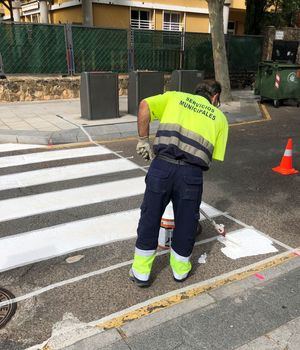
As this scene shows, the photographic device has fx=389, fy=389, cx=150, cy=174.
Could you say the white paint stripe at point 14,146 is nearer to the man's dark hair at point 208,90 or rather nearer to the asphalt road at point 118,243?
the asphalt road at point 118,243

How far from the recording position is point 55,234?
455cm

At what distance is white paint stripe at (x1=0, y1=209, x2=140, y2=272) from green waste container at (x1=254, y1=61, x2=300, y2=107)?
10.7 meters

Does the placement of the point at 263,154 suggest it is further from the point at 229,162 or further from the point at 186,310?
the point at 186,310

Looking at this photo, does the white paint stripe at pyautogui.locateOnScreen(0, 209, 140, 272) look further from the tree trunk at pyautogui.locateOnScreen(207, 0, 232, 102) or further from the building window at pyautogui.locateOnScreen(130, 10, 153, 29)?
the building window at pyautogui.locateOnScreen(130, 10, 153, 29)

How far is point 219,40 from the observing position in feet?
45.2

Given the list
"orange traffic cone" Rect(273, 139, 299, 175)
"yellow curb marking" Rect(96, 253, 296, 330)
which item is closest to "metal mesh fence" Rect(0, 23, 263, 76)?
"orange traffic cone" Rect(273, 139, 299, 175)

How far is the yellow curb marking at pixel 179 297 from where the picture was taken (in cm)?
309

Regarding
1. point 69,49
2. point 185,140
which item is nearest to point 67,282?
point 185,140

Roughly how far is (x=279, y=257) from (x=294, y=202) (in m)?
1.77

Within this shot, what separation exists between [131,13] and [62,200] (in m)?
17.0

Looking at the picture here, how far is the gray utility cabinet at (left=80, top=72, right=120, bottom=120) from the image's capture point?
10077 millimetres

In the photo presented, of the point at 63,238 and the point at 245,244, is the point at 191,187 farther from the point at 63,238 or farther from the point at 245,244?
the point at 63,238

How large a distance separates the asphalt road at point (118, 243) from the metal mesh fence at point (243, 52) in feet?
36.1

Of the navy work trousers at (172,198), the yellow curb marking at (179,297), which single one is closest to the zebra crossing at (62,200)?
the navy work trousers at (172,198)
